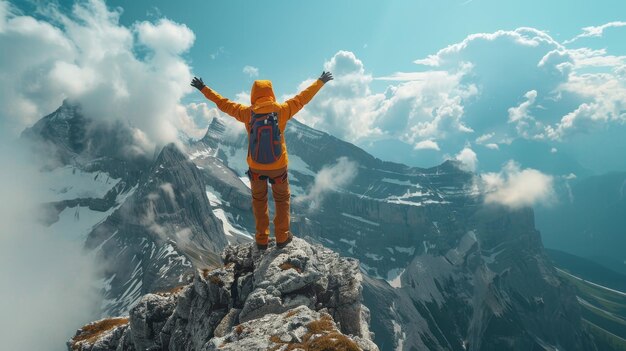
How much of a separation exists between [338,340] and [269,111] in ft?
40.1

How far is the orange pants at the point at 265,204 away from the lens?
846 inches

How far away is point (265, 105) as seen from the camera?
803 inches

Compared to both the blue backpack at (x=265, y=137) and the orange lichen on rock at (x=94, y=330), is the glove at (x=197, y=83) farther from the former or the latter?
the orange lichen on rock at (x=94, y=330)

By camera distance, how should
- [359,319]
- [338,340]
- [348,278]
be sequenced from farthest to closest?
[348,278] → [359,319] → [338,340]

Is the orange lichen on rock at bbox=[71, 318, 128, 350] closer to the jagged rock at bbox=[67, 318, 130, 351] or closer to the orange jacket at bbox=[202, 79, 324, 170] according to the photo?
the jagged rock at bbox=[67, 318, 130, 351]

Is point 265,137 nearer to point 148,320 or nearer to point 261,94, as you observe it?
point 261,94

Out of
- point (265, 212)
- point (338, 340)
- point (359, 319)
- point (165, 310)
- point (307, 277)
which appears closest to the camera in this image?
point (338, 340)

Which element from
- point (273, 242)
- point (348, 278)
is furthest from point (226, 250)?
point (348, 278)

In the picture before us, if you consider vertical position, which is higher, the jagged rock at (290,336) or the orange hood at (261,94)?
the orange hood at (261,94)

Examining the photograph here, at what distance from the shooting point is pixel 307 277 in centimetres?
2186

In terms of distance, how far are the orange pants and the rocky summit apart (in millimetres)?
1271

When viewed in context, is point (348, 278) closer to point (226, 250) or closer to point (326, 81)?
point (226, 250)

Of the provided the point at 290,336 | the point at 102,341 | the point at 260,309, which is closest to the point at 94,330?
the point at 102,341

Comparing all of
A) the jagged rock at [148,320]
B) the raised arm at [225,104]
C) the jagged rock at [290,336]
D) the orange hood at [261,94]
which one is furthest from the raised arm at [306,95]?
the jagged rock at [148,320]
